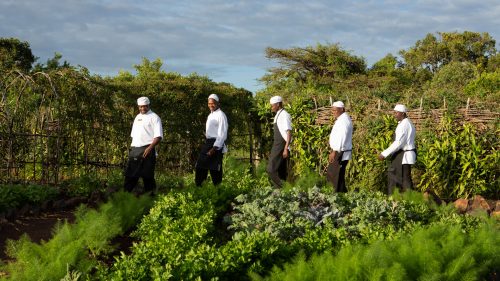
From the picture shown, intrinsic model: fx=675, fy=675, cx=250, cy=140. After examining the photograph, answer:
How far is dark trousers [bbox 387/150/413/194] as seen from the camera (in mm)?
10258

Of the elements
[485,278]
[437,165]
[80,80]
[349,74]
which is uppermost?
[349,74]

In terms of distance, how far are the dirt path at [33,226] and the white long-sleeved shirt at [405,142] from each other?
15.7 ft

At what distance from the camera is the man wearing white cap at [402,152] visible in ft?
33.4

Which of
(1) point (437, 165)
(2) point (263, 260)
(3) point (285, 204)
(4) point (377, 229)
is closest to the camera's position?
(2) point (263, 260)

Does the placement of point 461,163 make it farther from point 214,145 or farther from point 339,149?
point 214,145

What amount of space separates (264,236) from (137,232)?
5.61ft

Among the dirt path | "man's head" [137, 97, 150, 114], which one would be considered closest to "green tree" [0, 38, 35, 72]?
"man's head" [137, 97, 150, 114]

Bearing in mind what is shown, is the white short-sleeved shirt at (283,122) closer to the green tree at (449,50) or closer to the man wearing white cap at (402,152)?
the man wearing white cap at (402,152)

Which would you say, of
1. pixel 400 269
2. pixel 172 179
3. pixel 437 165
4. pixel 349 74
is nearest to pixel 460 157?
pixel 437 165

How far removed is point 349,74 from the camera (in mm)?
37500

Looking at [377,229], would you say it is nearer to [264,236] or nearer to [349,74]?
[264,236]

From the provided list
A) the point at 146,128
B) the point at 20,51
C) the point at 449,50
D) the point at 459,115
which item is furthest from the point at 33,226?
the point at 449,50

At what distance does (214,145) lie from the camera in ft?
32.3

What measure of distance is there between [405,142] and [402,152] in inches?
6.5
